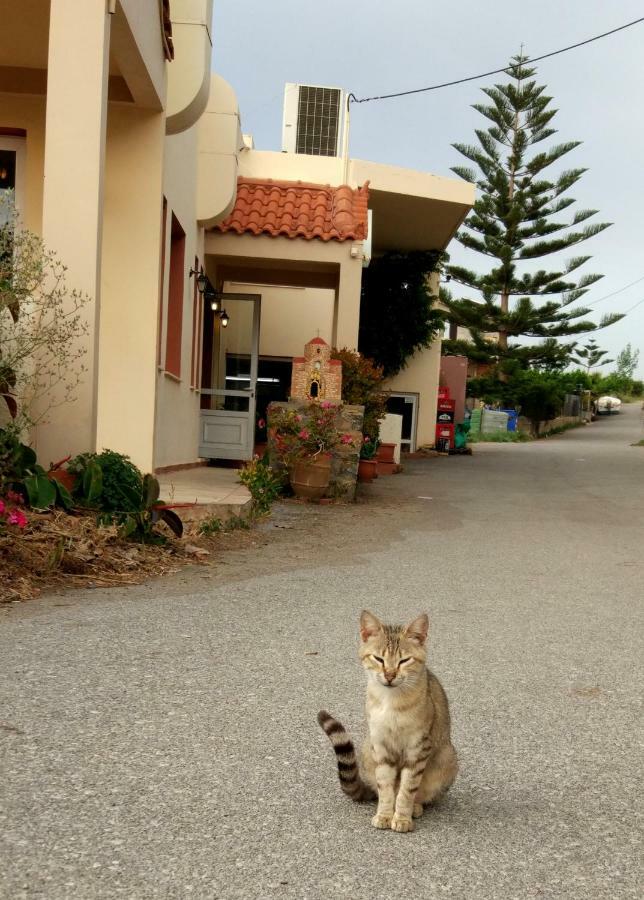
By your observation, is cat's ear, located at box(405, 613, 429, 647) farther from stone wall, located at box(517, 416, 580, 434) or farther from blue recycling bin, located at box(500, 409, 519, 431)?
stone wall, located at box(517, 416, 580, 434)

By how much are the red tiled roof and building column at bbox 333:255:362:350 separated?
1.40ft

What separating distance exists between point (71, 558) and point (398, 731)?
3.80 metres

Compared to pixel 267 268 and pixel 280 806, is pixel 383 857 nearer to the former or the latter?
pixel 280 806

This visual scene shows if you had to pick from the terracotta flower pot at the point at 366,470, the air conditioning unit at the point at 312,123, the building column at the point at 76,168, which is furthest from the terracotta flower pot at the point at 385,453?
the building column at the point at 76,168

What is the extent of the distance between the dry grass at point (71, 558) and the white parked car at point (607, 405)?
49.9 metres

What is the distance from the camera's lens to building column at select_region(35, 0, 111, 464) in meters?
7.02

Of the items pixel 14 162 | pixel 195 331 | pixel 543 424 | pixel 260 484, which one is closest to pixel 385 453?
pixel 195 331

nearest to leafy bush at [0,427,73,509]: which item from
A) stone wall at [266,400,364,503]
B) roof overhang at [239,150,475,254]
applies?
stone wall at [266,400,364,503]

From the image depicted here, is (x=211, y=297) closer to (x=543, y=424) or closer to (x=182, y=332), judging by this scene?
(x=182, y=332)

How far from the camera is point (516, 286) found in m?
36.8

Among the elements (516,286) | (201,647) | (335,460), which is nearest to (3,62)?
(335,460)

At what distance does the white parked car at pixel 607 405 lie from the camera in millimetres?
54625

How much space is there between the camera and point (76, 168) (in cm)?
705

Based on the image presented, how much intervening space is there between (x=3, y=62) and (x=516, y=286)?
29.4 m
